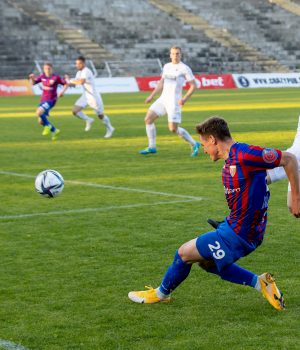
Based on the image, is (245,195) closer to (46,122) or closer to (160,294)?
(160,294)

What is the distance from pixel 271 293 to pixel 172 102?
11.7 meters

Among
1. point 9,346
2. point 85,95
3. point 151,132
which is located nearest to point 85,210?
point 9,346

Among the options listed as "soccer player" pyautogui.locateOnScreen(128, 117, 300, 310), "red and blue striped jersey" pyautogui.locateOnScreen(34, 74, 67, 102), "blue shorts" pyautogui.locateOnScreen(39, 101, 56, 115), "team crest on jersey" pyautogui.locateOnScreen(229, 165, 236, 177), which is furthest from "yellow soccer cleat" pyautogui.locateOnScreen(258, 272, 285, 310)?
"red and blue striped jersey" pyautogui.locateOnScreen(34, 74, 67, 102)

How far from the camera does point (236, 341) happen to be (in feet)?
19.7

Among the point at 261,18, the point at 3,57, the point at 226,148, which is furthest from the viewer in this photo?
the point at 261,18

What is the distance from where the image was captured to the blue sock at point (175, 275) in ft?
22.5

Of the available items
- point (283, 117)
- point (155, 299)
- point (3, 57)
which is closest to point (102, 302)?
point (155, 299)

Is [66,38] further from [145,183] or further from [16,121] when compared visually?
[145,183]

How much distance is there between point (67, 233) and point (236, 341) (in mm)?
4343

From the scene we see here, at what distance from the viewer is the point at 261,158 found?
21.1 ft

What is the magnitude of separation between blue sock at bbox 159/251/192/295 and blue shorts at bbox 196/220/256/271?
0.22m

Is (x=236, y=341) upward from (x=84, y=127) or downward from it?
upward

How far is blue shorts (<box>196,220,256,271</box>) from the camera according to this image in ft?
21.9

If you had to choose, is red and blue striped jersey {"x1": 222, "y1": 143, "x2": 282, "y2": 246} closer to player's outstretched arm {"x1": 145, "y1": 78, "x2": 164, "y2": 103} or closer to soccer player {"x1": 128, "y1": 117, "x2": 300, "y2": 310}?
soccer player {"x1": 128, "y1": 117, "x2": 300, "y2": 310}
